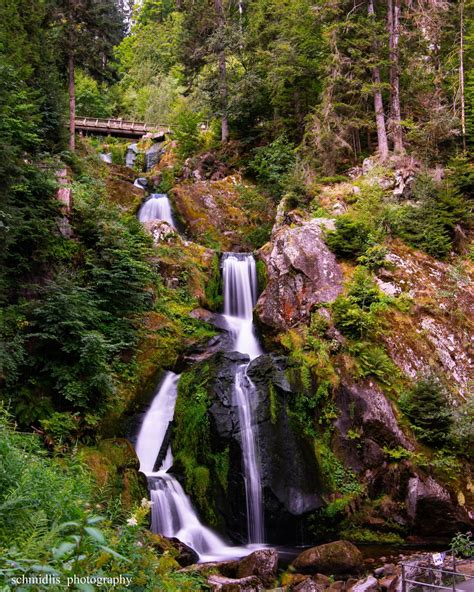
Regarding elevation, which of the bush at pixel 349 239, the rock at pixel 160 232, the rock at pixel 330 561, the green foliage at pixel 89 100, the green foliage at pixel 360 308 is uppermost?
the green foliage at pixel 89 100

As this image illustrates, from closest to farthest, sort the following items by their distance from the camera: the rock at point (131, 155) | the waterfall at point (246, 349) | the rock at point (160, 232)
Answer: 1. the waterfall at point (246, 349)
2. the rock at point (160, 232)
3. the rock at point (131, 155)

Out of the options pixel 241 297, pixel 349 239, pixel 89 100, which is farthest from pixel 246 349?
pixel 89 100

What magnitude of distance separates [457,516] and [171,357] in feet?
27.6

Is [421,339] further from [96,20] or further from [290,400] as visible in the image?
[96,20]

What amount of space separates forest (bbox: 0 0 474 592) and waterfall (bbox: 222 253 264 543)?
56 millimetres

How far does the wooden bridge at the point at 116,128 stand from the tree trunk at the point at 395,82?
16364 millimetres

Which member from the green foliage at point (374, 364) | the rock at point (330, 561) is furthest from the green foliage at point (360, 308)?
the rock at point (330, 561)

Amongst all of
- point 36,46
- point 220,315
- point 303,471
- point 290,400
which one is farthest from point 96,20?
point 303,471

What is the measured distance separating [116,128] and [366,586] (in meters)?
32.4

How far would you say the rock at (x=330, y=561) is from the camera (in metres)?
9.05

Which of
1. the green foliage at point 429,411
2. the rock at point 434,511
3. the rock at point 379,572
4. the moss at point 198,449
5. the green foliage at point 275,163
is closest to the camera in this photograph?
the rock at point 379,572

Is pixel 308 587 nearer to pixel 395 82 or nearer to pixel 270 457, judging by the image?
pixel 270 457

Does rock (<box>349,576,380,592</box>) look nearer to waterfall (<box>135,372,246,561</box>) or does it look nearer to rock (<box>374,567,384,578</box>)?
rock (<box>374,567,384,578</box>)

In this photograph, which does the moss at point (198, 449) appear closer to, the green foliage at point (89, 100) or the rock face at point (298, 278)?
the rock face at point (298, 278)
